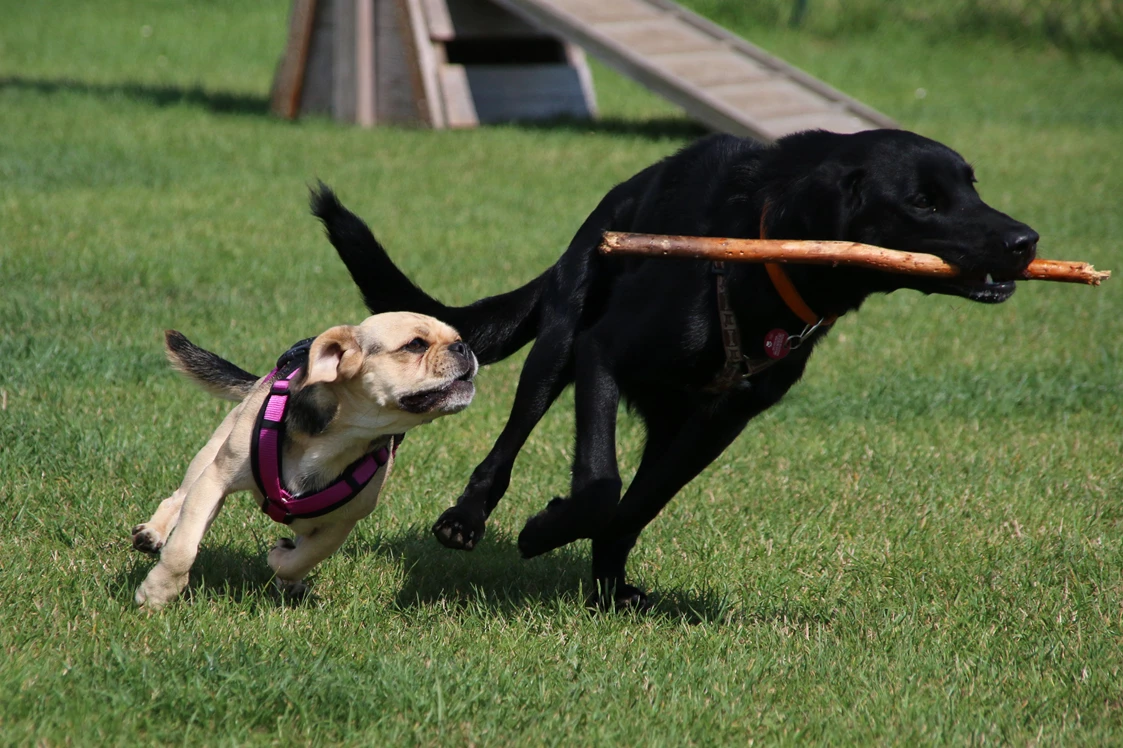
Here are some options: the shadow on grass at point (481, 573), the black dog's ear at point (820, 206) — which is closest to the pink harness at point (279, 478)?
the shadow on grass at point (481, 573)

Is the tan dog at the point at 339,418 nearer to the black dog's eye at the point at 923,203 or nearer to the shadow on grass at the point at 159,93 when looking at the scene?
the black dog's eye at the point at 923,203

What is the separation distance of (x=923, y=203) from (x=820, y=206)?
0.94 ft

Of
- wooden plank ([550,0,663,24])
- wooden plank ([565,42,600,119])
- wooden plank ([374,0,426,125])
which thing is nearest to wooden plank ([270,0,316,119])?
wooden plank ([374,0,426,125])

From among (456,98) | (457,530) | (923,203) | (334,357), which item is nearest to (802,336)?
(923,203)

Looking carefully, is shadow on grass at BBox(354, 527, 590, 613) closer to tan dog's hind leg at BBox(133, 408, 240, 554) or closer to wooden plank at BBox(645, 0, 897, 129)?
tan dog's hind leg at BBox(133, 408, 240, 554)

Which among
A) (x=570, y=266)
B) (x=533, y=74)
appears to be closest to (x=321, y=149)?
(x=533, y=74)

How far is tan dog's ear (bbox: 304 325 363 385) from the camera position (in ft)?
11.5

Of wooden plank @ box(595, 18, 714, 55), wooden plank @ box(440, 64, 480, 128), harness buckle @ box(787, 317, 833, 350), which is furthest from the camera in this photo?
wooden plank @ box(440, 64, 480, 128)

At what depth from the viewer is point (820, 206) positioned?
11.4ft

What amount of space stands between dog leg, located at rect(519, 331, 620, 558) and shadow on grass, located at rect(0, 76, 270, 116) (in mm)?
10725

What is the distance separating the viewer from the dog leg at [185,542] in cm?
344

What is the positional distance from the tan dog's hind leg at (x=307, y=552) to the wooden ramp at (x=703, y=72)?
8.07 meters

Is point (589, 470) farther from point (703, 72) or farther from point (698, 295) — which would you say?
point (703, 72)

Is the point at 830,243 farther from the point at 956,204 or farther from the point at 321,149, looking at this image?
the point at 321,149
